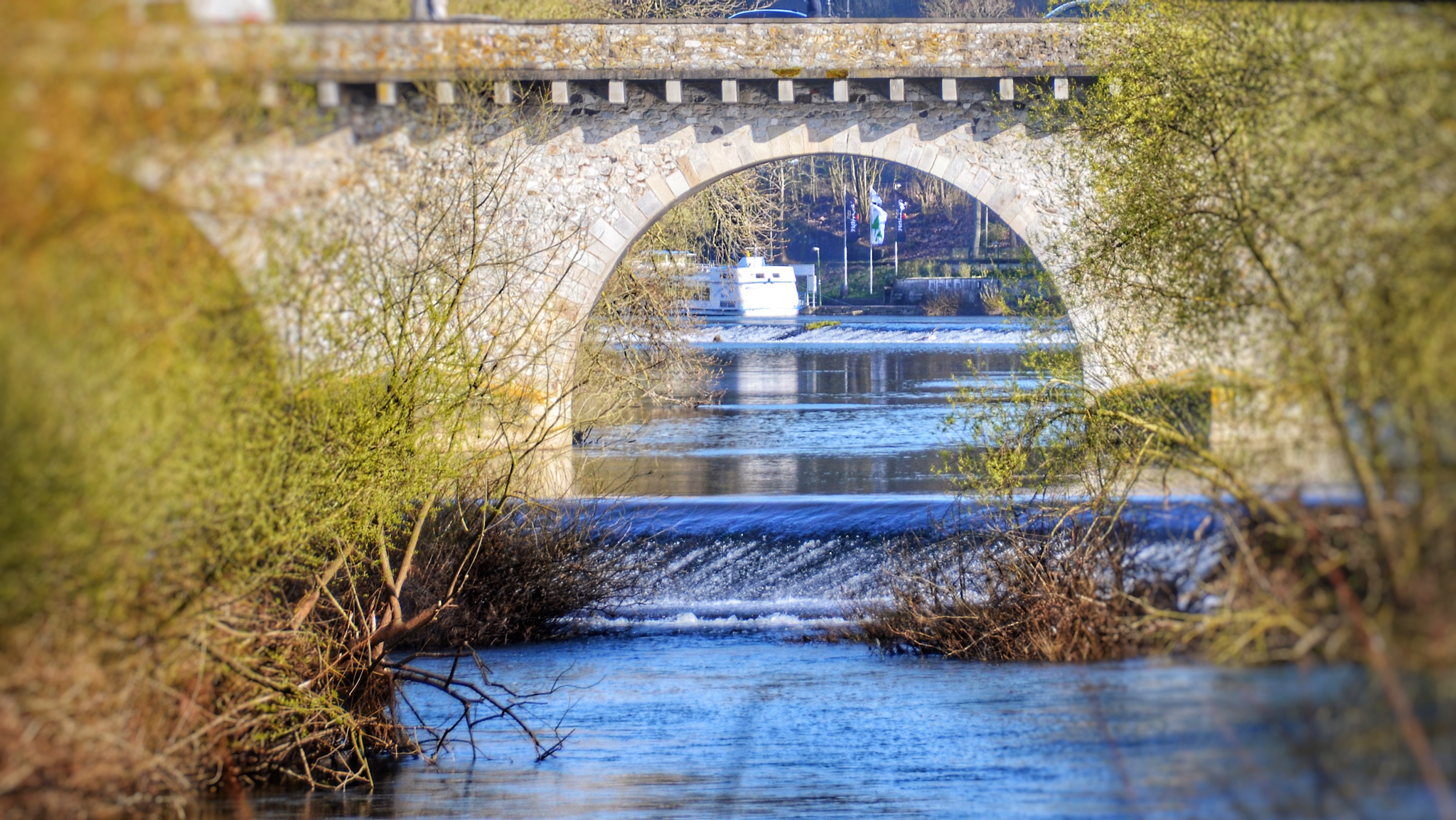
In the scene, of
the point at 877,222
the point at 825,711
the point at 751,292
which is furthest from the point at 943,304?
the point at 825,711

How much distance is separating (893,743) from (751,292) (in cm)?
3395

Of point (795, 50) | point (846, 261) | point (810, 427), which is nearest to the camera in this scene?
point (795, 50)

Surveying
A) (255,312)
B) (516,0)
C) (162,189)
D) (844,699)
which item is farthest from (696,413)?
(162,189)

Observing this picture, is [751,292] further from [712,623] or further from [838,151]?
[712,623]

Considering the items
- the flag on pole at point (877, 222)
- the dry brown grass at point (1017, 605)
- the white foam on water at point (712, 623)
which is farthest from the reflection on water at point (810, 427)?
the flag on pole at point (877, 222)

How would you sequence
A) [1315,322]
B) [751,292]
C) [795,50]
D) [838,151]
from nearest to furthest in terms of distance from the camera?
1. [1315,322]
2. [795,50]
3. [838,151]
4. [751,292]

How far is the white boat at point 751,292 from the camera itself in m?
40.5

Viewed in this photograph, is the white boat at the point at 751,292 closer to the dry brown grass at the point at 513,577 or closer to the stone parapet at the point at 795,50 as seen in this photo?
the stone parapet at the point at 795,50

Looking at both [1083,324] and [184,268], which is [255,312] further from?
[1083,324]

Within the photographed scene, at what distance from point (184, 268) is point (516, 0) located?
3602 mm

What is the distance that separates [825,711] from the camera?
7.76 meters

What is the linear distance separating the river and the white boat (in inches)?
958

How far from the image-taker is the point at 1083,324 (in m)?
9.44

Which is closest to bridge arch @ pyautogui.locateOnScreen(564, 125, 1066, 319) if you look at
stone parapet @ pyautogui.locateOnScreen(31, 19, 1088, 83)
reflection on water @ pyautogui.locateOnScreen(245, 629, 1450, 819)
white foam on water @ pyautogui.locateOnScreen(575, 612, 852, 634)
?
stone parapet @ pyautogui.locateOnScreen(31, 19, 1088, 83)
